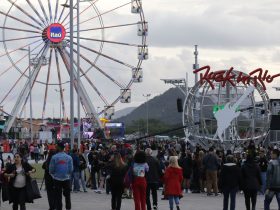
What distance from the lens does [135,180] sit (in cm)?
2000

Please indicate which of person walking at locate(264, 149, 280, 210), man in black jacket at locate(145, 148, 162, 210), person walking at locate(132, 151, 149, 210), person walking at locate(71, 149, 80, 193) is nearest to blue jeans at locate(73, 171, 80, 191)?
person walking at locate(71, 149, 80, 193)

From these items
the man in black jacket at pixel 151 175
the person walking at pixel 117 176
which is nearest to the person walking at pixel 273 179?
the man in black jacket at pixel 151 175

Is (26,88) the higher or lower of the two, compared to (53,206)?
higher

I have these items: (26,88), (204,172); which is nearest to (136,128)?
(26,88)

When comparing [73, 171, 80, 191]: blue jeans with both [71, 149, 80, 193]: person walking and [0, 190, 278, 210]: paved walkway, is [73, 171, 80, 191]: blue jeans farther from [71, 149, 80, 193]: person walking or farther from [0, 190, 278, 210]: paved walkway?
[0, 190, 278, 210]: paved walkway

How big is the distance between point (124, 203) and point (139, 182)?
5854mm

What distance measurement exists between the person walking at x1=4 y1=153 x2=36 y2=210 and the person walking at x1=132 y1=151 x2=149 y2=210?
7.51 ft

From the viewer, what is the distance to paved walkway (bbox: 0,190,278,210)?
23688 mm

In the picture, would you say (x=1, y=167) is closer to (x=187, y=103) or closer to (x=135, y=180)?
(x=135, y=180)

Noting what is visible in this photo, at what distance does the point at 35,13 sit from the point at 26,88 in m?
4.82

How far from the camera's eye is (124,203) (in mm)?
25688

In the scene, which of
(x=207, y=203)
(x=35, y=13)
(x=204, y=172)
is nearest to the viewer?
(x=207, y=203)

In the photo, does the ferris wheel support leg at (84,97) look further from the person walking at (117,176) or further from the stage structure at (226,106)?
the person walking at (117,176)

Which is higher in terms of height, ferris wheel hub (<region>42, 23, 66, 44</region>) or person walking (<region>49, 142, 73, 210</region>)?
ferris wheel hub (<region>42, 23, 66, 44</region>)
